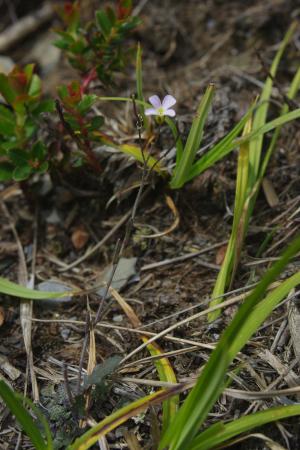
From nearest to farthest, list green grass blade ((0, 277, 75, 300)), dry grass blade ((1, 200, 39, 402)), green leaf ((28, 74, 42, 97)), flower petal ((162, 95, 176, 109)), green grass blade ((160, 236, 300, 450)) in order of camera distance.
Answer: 1. green grass blade ((160, 236, 300, 450))
2. dry grass blade ((1, 200, 39, 402))
3. flower petal ((162, 95, 176, 109))
4. green grass blade ((0, 277, 75, 300))
5. green leaf ((28, 74, 42, 97))

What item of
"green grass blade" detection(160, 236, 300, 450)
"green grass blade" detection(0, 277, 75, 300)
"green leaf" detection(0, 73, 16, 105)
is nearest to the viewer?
"green grass blade" detection(160, 236, 300, 450)

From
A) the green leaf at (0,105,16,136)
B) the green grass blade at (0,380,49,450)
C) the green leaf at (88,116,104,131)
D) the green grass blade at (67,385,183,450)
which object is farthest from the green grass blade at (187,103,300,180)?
the green grass blade at (0,380,49,450)

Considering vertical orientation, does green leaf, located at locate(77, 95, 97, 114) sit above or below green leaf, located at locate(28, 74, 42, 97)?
below

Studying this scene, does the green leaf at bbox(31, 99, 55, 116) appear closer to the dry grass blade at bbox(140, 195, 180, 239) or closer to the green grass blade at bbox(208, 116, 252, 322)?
the dry grass blade at bbox(140, 195, 180, 239)

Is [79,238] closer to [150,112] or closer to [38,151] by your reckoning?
[38,151]

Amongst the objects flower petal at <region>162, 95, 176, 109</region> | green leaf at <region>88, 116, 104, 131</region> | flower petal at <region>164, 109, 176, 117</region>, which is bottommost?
green leaf at <region>88, 116, 104, 131</region>

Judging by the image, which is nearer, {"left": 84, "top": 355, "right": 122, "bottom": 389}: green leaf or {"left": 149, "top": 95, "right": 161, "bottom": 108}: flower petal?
{"left": 84, "top": 355, "right": 122, "bottom": 389}: green leaf

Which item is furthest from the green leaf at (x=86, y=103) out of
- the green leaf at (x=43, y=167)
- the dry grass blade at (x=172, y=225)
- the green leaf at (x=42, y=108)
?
the dry grass blade at (x=172, y=225)

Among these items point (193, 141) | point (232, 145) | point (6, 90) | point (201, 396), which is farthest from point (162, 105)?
point (201, 396)

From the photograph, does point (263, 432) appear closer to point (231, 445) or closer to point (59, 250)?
point (231, 445)
